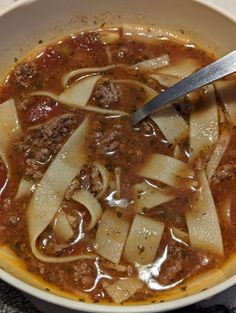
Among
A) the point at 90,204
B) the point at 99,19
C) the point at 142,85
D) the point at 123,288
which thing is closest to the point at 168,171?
the point at 90,204

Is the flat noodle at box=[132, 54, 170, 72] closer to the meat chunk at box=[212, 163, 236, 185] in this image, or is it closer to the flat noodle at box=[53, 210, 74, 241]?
the meat chunk at box=[212, 163, 236, 185]

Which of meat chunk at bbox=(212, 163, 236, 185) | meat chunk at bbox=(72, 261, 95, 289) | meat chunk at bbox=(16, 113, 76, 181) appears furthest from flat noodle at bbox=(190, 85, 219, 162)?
meat chunk at bbox=(72, 261, 95, 289)

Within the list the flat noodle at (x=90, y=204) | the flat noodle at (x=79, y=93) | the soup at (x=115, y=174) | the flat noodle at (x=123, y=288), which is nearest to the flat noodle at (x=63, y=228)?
the soup at (x=115, y=174)

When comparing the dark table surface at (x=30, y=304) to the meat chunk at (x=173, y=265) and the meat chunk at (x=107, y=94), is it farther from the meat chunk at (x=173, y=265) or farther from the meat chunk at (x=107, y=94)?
the meat chunk at (x=107, y=94)

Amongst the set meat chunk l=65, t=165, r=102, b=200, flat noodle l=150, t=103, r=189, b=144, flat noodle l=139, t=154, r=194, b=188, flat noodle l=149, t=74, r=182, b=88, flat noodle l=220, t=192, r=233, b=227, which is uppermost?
flat noodle l=149, t=74, r=182, b=88

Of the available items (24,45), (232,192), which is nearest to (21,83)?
(24,45)
